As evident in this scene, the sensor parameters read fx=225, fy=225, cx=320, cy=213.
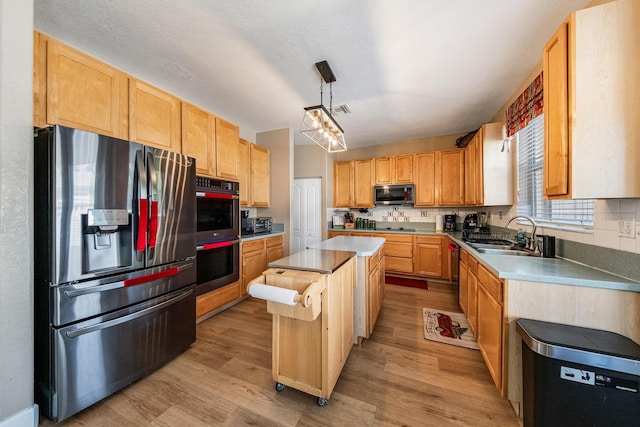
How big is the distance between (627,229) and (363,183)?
3650 millimetres

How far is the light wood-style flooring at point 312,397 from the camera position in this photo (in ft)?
4.57

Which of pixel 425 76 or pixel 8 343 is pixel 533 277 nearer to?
pixel 425 76

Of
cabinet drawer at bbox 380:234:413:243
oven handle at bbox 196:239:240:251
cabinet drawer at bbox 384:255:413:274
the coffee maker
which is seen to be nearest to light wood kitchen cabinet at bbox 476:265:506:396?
cabinet drawer at bbox 384:255:413:274

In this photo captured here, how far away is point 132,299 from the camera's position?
1.64 meters

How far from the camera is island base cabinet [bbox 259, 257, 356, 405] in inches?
56.4

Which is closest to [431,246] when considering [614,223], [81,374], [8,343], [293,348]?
[614,223]

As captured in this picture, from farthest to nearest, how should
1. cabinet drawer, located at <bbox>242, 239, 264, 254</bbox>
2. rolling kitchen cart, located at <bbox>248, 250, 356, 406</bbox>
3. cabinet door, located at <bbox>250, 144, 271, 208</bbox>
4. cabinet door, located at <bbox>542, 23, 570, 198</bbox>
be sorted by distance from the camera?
1. cabinet door, located at <bbox>250, 144, 271, 208</bbox>
2. cabinet drawer, located at <bbox>242, 239, 264, 254</bbox>
3. rolling kitchen cart, located at <bbox>248, 250, 356, 406</bbox>
4. cabinet door, located at <bbox>542, 23, 570, 198</bbox>

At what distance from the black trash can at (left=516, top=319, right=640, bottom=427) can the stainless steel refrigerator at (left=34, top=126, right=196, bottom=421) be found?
2.48m

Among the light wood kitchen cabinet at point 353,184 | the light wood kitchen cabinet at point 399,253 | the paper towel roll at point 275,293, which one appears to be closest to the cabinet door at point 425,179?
the light wood kitchen cabinet at point 399,253

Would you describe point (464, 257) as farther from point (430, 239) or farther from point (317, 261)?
point (317, 261)

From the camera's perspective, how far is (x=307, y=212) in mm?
4875

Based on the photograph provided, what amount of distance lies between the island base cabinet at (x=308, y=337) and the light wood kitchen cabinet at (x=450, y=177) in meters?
3.34

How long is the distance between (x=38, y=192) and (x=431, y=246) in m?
4.57

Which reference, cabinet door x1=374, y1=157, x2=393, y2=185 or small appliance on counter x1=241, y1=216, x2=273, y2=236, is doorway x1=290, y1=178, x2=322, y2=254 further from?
cabinet door x1=374, y1=157, x2=393, y2=185
